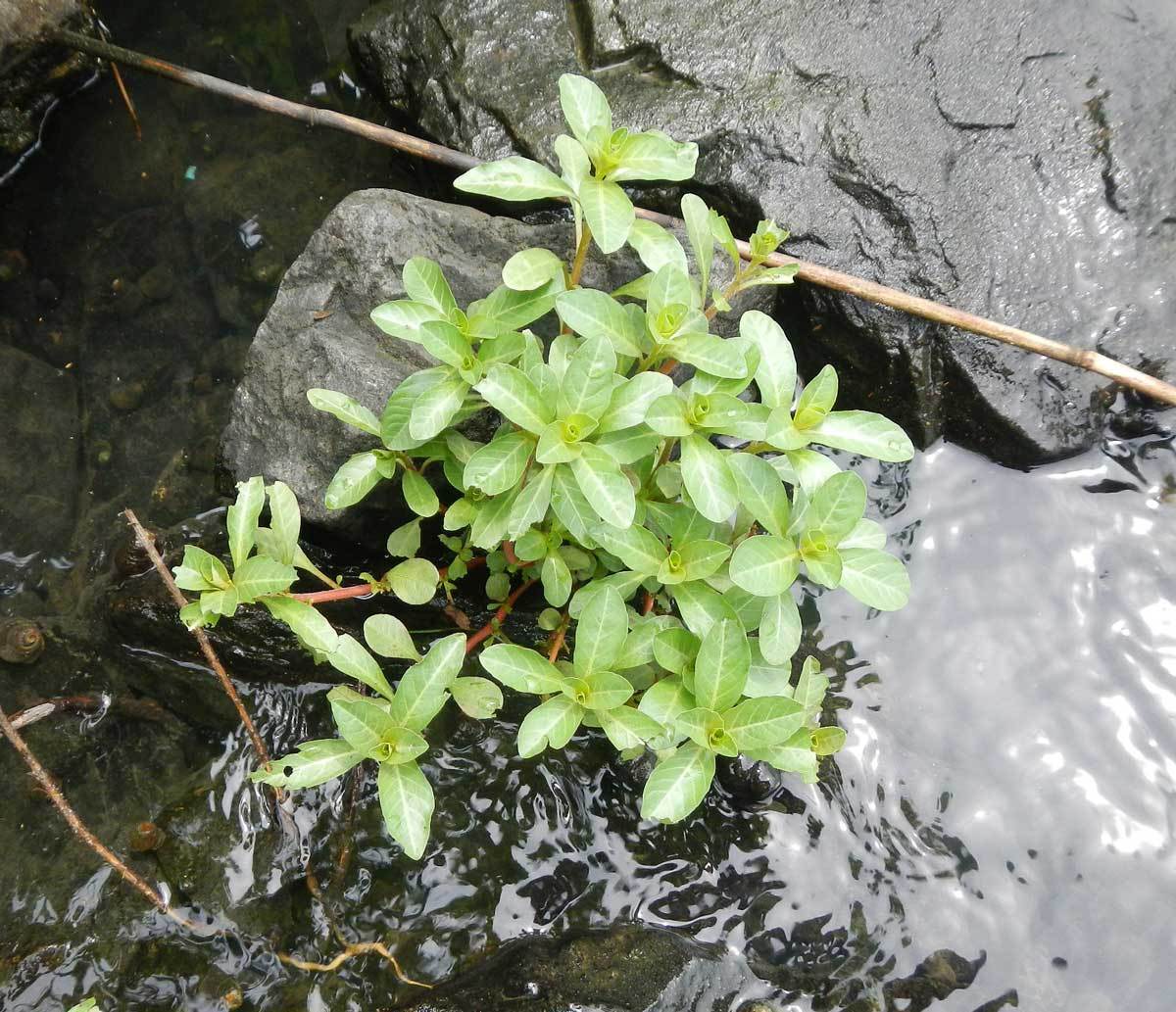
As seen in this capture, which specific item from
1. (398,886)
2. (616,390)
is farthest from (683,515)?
(398,886)

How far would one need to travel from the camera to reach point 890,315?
11.3 feet

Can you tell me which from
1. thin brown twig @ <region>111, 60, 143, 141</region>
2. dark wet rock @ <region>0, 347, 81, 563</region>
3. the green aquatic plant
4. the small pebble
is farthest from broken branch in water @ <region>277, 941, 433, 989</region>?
thin brown twig @ <region>111, 60, 143, 141</region>

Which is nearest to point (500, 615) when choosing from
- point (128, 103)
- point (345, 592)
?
point (345, 592)

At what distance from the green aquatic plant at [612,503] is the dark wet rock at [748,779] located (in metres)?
0.29

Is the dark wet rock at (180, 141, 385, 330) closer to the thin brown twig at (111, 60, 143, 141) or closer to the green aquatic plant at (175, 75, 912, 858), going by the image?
the thin brown twig at (111, 60, 143, 141)

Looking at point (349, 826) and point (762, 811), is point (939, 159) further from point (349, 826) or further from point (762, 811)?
point (349, 826)

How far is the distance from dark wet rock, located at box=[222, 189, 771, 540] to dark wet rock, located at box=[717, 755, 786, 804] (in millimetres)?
1413

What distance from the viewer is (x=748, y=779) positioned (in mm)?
3086

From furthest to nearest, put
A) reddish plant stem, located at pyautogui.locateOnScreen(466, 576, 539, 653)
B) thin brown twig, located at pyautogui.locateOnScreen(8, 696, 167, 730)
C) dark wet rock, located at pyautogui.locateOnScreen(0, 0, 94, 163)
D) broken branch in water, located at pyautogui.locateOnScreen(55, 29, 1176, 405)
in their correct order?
dark wet rock, located at pyautogui.locateOnScreen(0, 0, 94, 163)
thin brown twig, located at pyautogui.locateOnScreen(8, 696, 167, 730)
broken branch in water, located at pyautogui.locateOnScreen(55, 29, 1176, 405)
reddish plant stem, located at pyautogui.locateOnScreen(466, 576, 539, 653)

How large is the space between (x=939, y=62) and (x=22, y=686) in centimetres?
433

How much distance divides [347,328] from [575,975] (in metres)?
2.24

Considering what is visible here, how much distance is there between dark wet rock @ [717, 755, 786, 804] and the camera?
10.1 ft

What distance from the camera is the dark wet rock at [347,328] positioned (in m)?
3.12

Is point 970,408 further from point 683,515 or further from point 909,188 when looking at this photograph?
point 683,515
